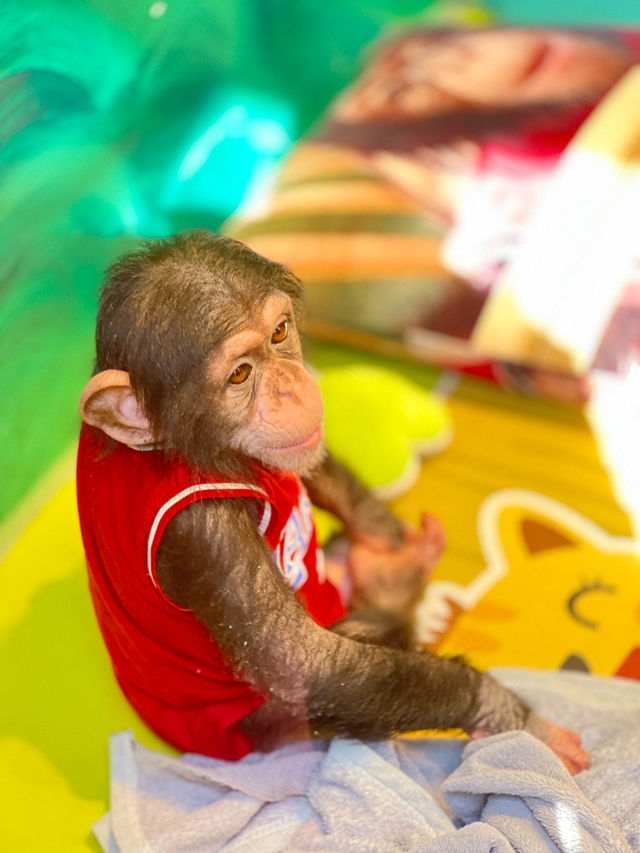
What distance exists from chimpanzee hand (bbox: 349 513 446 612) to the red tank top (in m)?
0.15

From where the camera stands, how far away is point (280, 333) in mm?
904

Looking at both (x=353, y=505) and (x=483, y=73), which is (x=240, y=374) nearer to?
(x=353, y=505)

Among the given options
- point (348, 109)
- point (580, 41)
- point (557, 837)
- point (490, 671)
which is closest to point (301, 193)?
point (348, 109)

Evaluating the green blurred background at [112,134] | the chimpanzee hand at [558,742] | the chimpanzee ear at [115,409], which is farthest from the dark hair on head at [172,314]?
the chimpanzee hand at [558,742]

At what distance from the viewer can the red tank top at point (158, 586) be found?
0.89 metres

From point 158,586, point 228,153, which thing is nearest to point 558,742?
point 158,586

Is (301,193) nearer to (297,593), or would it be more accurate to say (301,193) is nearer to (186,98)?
(186,98)

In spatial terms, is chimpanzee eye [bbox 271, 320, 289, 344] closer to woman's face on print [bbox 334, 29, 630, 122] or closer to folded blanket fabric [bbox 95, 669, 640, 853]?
folded blanket fabric [bbox 95, 669, 640, 853]

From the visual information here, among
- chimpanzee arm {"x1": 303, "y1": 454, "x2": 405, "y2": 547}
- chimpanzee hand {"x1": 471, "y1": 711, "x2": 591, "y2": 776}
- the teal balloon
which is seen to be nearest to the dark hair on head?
chimpanzee arm {"x1": 303, "y1": 454, "x2": 405, "y2": 547}

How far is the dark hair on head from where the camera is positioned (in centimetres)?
83

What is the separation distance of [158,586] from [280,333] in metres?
0.27

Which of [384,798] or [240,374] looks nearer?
[240,374]

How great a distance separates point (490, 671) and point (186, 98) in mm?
1343

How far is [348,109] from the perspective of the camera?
195 cm
